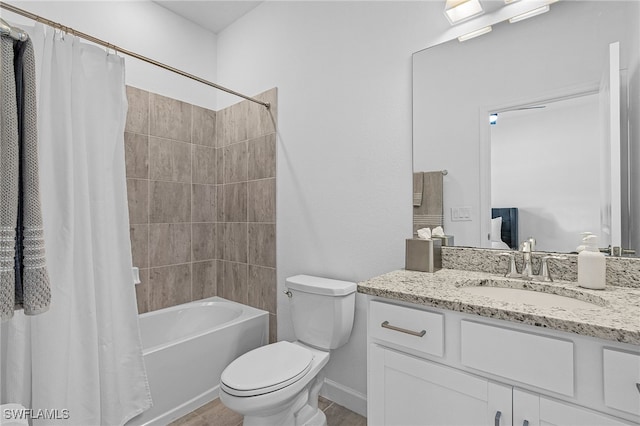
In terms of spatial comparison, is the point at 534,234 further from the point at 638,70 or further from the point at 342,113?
the point at 342,113

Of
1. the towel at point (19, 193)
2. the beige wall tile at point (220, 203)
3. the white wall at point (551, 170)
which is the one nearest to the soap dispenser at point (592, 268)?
the white wall at point (551, 170)

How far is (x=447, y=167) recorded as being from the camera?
1.61 m

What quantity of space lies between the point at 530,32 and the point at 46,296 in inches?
74.0

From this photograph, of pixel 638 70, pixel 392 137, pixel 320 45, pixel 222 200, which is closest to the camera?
pixel 638 70

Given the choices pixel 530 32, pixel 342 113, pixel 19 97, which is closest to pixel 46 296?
pixel 19 97

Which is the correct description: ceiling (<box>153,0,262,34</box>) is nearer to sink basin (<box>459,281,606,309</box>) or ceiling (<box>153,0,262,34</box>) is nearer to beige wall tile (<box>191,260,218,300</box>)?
beige wall tile (<box>191,260,218,300</box>)

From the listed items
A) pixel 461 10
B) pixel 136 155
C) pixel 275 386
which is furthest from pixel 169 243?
pixel 461 10

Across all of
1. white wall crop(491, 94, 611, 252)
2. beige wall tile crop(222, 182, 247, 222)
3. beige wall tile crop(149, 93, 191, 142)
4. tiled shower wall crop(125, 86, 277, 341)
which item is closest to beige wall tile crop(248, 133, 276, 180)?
tiled shower wall crop(125, 86, 277, 341)

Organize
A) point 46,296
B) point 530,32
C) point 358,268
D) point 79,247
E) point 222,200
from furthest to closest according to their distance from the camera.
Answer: point 222,200 → point 358,268 → point 79,247 → point 530,32 → point 46,296

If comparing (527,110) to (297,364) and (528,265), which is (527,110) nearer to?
(528,265)

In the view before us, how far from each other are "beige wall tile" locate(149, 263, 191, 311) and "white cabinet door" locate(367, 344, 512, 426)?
182 centimetres

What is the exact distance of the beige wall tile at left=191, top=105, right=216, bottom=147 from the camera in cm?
268

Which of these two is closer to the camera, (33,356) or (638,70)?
(638,70)

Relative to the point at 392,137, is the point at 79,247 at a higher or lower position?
lower
